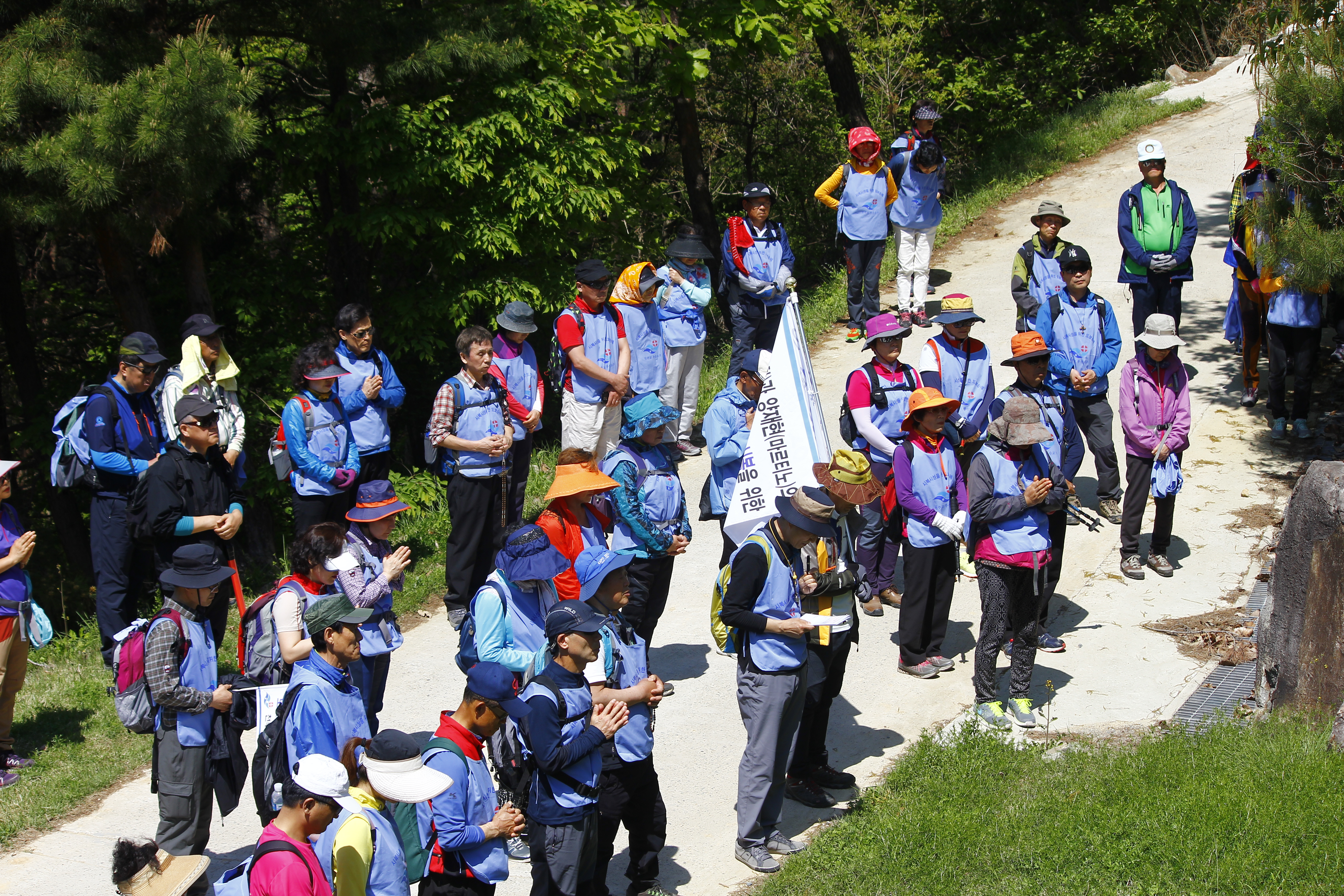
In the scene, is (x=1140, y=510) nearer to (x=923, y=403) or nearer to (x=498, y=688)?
(x=923, y=403)

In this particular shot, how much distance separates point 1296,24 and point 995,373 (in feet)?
14.6

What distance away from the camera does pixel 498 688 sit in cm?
426

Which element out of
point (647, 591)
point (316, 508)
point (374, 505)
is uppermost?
point (374, 505)

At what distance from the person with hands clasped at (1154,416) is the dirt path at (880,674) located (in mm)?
735

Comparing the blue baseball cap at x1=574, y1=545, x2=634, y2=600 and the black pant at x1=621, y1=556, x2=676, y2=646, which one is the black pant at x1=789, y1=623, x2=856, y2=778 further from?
the blue baseball cap at x1=574, y1=545, x2=634, y2=600

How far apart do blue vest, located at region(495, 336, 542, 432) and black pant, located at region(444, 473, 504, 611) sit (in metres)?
0.55

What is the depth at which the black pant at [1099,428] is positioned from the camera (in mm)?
8867

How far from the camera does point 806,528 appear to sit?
529 centimetres

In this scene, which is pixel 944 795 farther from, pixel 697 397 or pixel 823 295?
pixel 823 295

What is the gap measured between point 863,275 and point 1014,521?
6.39 m

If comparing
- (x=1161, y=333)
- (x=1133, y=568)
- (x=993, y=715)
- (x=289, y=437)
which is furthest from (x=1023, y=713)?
(x=289, y=437)

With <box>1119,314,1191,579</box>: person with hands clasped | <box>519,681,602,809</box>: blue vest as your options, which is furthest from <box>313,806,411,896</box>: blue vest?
<box>1119,314,1191,579</box>: person with hands clasped

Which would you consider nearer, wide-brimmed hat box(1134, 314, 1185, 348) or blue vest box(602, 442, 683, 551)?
blue vest box(602, 442, 683, 551)

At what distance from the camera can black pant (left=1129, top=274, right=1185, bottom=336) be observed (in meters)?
9.98
